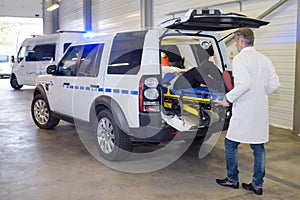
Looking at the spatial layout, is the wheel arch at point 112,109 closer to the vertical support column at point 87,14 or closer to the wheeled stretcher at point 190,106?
the wheeled stretcher at point 190,106

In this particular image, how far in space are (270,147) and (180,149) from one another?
4.53ft

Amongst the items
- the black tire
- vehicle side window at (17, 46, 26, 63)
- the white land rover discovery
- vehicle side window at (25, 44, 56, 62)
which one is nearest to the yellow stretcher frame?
the white land rover discovery

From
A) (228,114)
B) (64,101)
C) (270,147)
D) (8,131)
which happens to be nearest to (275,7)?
(270,147)

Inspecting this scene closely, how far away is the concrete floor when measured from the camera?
3418mm

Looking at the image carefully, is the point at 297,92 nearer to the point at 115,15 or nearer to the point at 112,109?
the point at 112,109

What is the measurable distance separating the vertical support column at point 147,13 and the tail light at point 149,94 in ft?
23.6

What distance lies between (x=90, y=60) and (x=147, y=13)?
20.5 ft

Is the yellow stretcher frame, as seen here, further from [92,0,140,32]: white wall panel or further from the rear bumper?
[92,0,140,32]: white wall panel

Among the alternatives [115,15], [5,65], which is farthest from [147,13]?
[5,65]

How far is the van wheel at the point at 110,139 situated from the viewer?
4.16 m

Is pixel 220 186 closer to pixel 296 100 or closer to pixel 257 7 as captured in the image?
pixel 296 100

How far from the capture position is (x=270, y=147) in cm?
524

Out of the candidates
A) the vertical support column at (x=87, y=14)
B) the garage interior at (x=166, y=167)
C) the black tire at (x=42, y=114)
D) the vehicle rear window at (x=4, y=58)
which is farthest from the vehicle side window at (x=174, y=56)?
the vehicle rear window at (x=4, y=58)

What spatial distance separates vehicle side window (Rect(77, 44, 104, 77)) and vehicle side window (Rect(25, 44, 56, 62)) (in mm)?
6800
